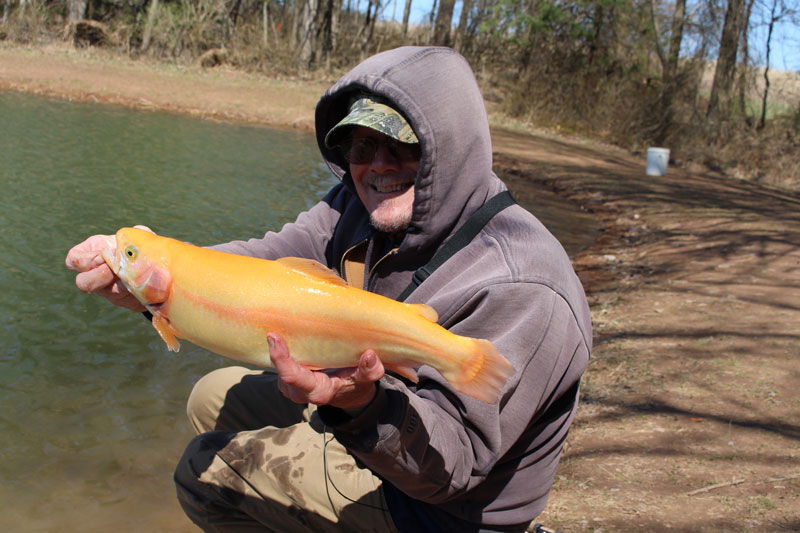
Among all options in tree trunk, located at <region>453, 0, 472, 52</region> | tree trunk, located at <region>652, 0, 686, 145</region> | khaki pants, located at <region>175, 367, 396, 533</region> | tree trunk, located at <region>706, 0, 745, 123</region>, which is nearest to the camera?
khaki pants, located at <region>175, 367, 396, 533</region>

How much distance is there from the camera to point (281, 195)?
11227mm

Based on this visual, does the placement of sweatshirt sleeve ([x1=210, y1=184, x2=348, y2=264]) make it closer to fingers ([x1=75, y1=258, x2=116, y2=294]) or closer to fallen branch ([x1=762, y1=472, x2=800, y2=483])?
fingers ([x1=75, y1=258, x2=116, y2=294])

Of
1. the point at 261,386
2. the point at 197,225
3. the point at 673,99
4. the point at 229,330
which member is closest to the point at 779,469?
the point at 261,386

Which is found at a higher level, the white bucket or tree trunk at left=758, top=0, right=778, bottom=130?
tree trunk at left=758, top=0, right=778, bottom=130

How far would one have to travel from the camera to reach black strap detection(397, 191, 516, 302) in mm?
2525

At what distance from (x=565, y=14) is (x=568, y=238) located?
63.1 feet

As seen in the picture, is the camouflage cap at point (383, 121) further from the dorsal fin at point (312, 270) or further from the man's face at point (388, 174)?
the dorsal fin at point (312, 270)

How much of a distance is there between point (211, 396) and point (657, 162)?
51.4ft

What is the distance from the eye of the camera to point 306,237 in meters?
3.48

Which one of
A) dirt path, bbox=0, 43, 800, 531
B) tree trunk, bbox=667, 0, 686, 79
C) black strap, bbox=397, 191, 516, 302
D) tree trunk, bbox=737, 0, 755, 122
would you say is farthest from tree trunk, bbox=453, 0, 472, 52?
black strap, bbox=397, 191, 516, 302

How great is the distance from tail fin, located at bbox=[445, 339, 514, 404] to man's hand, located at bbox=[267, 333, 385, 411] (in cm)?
25

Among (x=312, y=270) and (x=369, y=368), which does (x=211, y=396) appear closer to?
(x=312, y=270)

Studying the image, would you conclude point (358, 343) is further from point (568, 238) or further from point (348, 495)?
point (568, 238)

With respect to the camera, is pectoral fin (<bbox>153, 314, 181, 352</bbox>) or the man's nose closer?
pectoral fin (<bbox>153, 314, 181, 352</bbox>)
